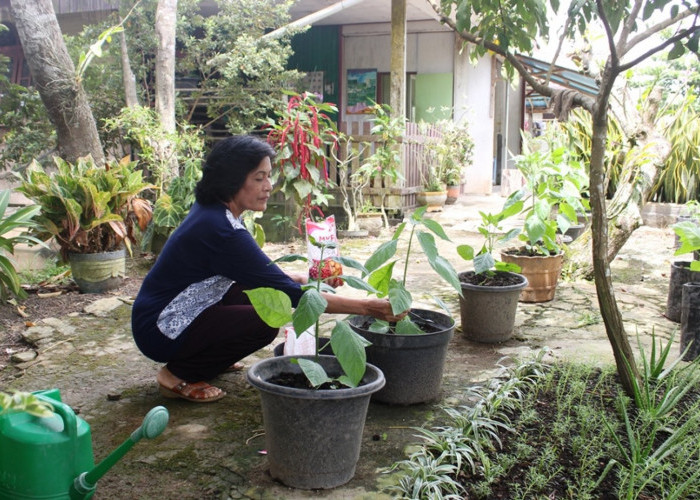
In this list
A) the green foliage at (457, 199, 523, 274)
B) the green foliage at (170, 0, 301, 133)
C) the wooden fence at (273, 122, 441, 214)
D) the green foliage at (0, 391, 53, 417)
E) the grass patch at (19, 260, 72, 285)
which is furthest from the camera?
the green foliage at (170, 0, 301, 133)

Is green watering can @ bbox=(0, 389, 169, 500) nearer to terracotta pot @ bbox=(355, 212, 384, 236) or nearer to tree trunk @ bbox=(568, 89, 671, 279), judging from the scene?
tree trunk @ bbox=(568, 89, 671, 279)

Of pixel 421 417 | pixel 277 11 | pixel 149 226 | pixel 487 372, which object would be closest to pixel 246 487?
pixel 421 417

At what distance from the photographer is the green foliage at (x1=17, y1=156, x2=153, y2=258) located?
4641 millimetres

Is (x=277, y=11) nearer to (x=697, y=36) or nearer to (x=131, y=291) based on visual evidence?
(x=131, y=291)

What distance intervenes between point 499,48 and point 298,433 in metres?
2.05

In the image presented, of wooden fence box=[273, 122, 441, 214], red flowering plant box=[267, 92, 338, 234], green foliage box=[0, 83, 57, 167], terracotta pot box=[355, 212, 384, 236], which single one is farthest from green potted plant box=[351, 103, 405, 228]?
green foliage box=[0, 83, 57, 167]

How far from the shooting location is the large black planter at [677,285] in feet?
14.1

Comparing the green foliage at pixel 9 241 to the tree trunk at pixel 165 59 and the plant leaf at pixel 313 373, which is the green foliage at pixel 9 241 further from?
the tree trunk at pixel 165 59

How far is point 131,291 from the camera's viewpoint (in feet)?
16.6

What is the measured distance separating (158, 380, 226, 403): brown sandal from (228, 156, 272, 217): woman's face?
87cm

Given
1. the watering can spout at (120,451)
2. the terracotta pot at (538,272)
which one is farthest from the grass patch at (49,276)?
the watering can spout at (120,451)

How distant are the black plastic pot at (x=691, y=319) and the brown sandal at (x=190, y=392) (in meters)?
2.60

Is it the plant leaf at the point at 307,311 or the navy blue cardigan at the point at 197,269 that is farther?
the navy blue cardigan at the point at 197,269

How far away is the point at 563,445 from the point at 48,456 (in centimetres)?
184
